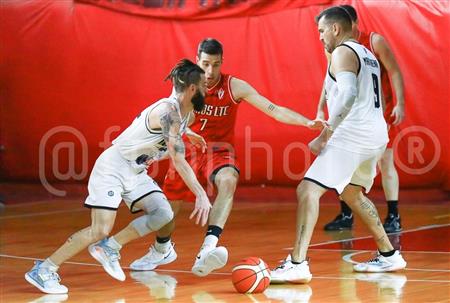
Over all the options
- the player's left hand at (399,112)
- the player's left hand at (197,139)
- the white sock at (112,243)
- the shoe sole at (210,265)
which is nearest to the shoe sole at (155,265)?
the white sock at (112,243)

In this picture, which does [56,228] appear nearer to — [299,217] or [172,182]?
[172,182]

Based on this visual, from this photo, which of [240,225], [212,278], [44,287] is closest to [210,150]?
[212,278]

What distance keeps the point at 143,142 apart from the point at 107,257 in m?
0.87

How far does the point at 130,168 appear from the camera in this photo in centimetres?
790

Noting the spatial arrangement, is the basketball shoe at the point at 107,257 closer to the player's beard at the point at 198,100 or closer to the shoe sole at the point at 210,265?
the shoe sole at the point at 210,265

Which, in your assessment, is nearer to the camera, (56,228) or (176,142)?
(176,142)

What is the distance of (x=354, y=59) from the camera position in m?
7.75

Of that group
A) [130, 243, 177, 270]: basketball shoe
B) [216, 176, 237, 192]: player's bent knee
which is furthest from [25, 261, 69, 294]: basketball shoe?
[216, 176, 237, 192]: player's bent knee

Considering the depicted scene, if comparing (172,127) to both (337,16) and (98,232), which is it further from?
(337,16)

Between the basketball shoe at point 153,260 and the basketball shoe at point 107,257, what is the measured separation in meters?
0.83

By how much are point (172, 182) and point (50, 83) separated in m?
5.79

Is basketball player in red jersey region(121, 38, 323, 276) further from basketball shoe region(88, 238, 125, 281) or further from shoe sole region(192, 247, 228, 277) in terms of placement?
basketball shoe region(88, 238, 125, 281)

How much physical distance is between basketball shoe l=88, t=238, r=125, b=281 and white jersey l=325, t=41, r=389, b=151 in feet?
5.85

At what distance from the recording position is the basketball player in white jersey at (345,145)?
7.64 meters
